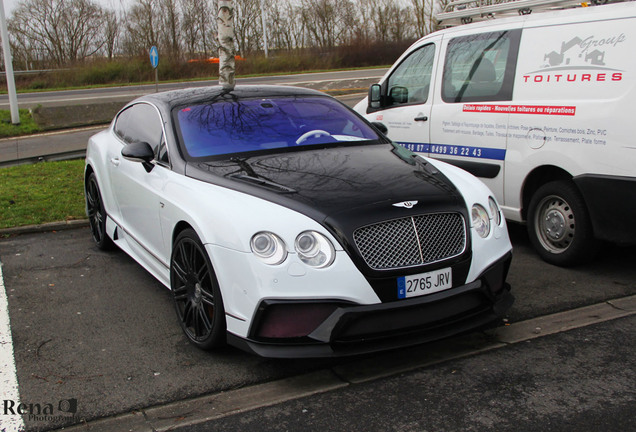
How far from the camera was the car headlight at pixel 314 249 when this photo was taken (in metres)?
3.27

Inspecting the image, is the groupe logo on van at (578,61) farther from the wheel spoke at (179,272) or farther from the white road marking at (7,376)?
the white road marking at (7,376)

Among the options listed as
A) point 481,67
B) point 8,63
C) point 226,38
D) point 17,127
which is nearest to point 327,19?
point 17,127

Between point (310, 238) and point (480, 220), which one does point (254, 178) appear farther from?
point (480, 220)

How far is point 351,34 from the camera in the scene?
4466 centimetres

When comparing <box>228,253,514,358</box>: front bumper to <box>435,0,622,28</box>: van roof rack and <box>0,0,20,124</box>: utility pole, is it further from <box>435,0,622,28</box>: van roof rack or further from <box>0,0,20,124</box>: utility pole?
A: <box>0,0,20,124</box>: utility pole

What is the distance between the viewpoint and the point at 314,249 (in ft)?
10.8

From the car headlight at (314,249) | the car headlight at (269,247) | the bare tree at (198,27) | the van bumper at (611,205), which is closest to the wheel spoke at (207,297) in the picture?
the car headlight at (269,247)

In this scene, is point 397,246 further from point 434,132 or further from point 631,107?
point 434,132

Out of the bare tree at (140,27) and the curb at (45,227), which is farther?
the bare tree at (140,27)

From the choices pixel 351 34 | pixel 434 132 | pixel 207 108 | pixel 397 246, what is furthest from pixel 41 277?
pixel 351 34

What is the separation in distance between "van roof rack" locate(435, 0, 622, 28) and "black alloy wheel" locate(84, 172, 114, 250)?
413 centimetres

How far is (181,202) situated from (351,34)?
140 ft

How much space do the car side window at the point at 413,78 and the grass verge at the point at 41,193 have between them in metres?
3.85

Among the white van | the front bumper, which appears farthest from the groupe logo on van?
the front bumper
